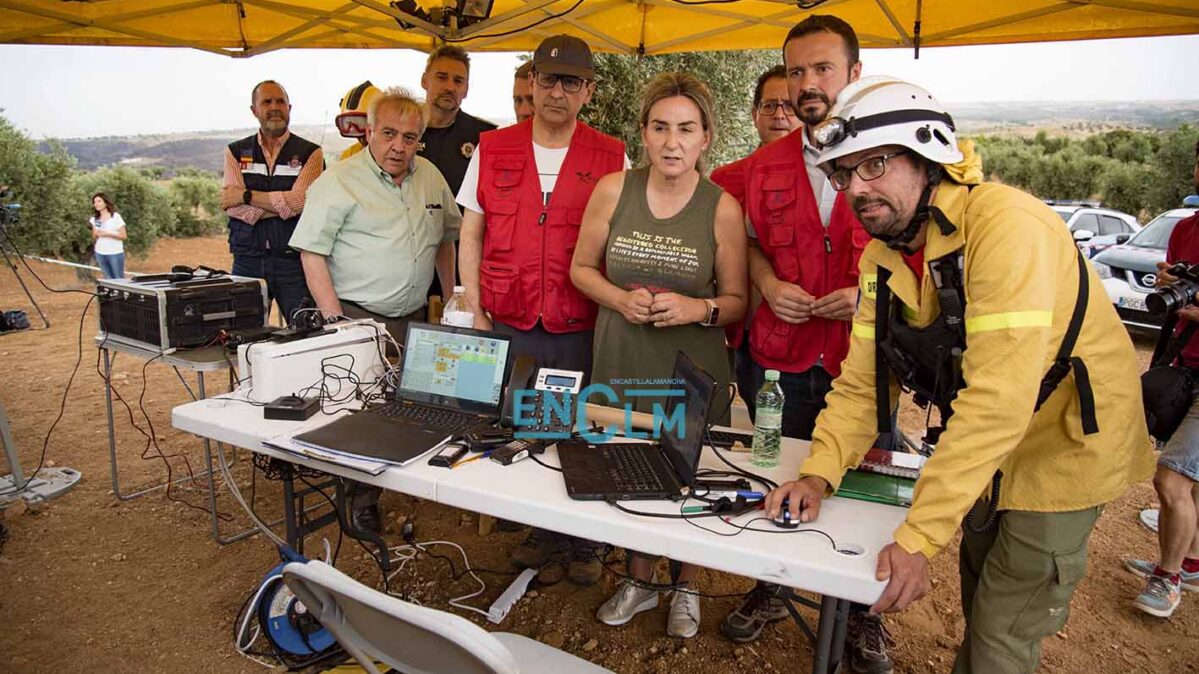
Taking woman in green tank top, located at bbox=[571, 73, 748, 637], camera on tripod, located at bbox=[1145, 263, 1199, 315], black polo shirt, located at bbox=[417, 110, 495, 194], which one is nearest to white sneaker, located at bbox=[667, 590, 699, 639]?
woman in green tank top, located at bbox=[571, 73, 748, 637]

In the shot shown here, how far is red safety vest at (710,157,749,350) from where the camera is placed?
111 inches

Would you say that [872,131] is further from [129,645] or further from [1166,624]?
[129,645]

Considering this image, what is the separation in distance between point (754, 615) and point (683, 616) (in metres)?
0.28

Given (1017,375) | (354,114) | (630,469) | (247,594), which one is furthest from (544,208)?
(354,114)

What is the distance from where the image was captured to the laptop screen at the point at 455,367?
8.07 ft

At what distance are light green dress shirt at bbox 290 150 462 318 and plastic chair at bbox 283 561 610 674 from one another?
6.85 ft

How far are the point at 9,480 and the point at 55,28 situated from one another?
3033 millimetres

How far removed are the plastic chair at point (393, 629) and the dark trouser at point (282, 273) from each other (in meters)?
3.14

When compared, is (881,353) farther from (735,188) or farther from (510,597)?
(510,597)

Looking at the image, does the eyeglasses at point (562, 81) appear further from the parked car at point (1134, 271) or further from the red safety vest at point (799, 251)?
the parked car at point (1134, 271)

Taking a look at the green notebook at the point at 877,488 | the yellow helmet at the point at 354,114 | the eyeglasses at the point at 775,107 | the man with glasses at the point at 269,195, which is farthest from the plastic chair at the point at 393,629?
the yellow helmet at the point at 354,114

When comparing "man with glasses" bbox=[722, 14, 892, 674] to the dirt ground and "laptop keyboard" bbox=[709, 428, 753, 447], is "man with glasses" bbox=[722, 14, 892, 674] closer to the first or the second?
"laptop keyboard" bbox=[709, 428, 753, 447]

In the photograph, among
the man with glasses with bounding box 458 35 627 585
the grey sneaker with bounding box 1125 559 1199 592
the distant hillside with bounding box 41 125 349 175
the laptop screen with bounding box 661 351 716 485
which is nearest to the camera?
the laptop screen with bounding box 661 351 716 485

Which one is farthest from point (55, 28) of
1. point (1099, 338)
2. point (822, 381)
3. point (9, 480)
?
point (1099, 338)
